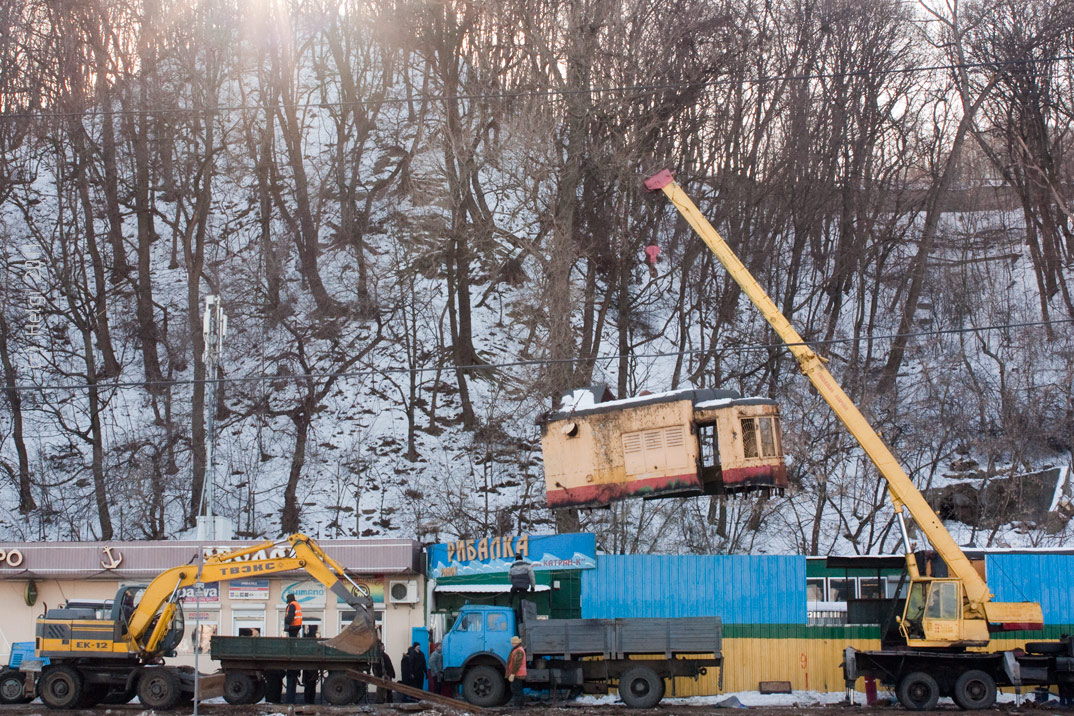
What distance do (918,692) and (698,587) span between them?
554 cm

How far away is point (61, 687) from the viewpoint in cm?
2081

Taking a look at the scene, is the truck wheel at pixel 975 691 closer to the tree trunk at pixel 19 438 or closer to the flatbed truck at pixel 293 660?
the flatbed truck at pixel 293 660

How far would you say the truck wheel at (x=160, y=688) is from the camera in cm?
2041

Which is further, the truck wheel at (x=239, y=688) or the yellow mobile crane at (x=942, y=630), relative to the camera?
the truck wheel at (x=239, y=688)

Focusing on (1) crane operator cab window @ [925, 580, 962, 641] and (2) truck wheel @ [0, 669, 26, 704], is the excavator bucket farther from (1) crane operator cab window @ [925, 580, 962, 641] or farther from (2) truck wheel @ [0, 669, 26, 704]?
(1) crane operator cab window @ [925, 580, 962, 641]

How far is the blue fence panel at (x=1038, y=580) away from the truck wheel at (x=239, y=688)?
16.7m

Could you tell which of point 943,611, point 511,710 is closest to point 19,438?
point 511,710

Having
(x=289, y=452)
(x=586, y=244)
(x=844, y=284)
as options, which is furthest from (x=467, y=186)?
(x=844, y=284)

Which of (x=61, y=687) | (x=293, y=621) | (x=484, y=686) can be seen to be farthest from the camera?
(x=293, y=621)

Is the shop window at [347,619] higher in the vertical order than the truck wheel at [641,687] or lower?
higher

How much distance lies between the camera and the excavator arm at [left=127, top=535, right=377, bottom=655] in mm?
20500

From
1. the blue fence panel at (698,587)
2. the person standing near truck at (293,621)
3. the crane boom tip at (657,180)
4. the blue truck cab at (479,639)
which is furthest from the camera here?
the blue fence panel at (698,587)

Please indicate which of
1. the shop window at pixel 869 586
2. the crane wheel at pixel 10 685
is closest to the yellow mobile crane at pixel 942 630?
the shop window at pixel 869 586

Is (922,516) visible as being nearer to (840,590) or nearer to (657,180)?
(840,590)
